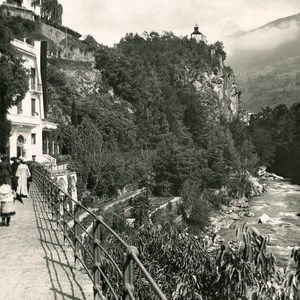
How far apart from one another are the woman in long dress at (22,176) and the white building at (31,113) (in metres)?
17.1

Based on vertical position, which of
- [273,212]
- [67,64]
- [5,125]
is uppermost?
[67,64]

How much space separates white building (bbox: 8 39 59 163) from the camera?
107 ft

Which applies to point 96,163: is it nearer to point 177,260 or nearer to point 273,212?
point 273,212

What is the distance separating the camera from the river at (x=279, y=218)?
3212 centimetres

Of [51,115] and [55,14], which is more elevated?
[55,14]

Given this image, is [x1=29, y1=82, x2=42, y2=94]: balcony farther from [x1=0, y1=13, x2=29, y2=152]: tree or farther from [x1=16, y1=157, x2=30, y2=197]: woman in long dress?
[x1=16, y1=157, x2=30, y2=197]: woman in long dress

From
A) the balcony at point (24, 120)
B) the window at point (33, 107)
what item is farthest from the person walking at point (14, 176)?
the window at point (33, 107)

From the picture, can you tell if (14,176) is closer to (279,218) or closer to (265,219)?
(265,219)

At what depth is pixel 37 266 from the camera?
728 cm

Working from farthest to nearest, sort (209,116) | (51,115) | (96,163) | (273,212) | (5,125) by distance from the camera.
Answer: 1. (209,116)
2. (51,115)
3. (273,212)
4. (96,163)
5. (5,125)

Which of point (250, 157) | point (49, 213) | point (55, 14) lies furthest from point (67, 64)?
point (49, 213)

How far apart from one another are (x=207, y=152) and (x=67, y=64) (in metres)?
26.3

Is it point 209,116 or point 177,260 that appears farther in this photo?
point 209,116

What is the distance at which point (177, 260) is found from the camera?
1259 cm
